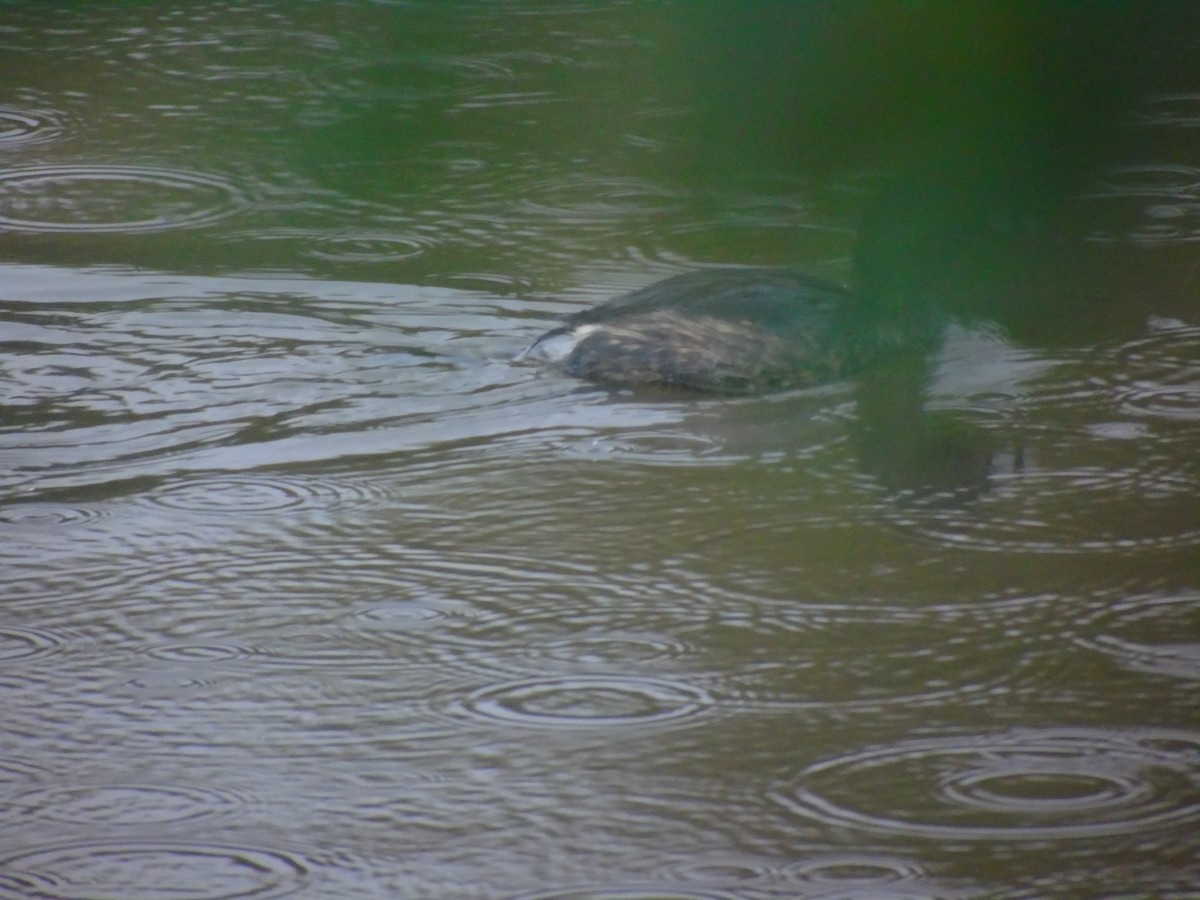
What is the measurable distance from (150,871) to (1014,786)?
1.22m

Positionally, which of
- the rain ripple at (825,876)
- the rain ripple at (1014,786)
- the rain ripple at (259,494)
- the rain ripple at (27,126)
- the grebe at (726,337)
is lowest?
the rain ripple at (825,876)

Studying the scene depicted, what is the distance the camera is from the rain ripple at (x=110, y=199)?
251 inches

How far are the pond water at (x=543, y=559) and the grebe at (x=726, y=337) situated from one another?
106mm

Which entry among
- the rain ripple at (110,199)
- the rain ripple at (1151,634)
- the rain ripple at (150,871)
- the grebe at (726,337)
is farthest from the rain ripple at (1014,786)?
the rain ripple at (110,199)

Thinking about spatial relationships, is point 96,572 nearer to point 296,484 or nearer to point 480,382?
point 296,484

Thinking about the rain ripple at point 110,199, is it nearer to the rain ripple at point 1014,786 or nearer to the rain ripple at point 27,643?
the rain ripple at point 27,643

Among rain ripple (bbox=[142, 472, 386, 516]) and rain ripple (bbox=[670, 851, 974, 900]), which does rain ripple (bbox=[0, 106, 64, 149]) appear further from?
rain ripple (bbox=[670, 851, 974, 900])

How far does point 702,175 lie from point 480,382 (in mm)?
2275

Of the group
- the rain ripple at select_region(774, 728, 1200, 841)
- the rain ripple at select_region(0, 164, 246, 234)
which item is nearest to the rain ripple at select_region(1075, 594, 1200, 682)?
the rain ripple at select_region(774, 728, 1200, 841)

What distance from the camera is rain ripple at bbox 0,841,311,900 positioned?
259cm

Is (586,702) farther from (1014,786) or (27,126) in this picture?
(27,126)

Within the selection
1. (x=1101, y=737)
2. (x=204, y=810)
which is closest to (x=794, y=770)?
(x=1101, y=737)

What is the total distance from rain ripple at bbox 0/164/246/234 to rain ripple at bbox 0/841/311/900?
3.89 metres

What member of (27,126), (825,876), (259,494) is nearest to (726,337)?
(259,494)
